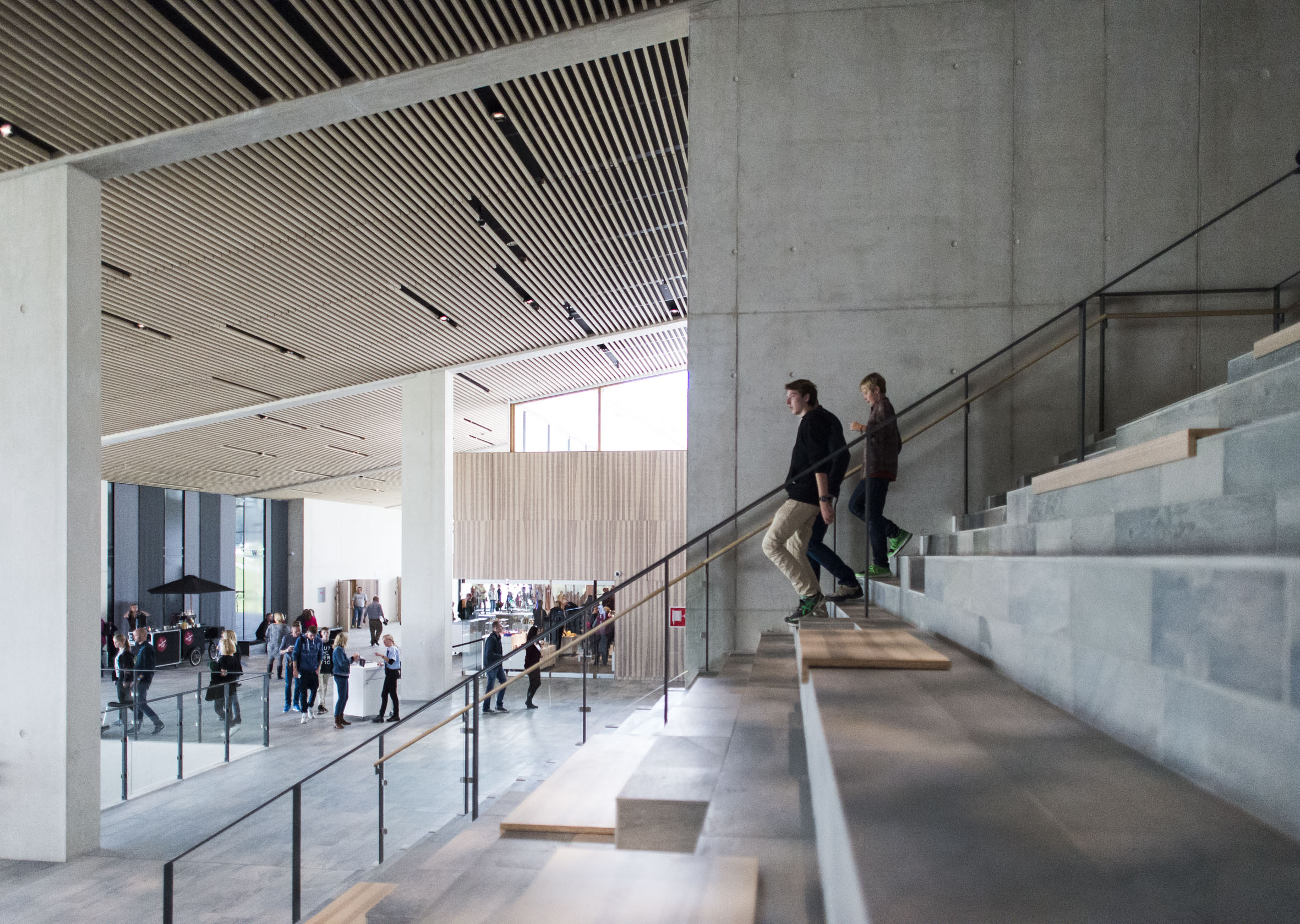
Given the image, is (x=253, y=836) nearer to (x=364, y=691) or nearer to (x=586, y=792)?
(x=586, y=792)

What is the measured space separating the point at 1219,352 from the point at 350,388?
1270 cm

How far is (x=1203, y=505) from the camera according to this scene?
167 cm

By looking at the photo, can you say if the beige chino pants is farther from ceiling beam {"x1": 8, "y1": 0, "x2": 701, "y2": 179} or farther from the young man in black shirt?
ceiling beam {"x1": 8, "y1": 0, "x2": 701, "y2": 179}

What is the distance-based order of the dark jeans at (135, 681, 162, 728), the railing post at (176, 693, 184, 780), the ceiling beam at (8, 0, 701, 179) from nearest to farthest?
the ceiling beam at (8, 0, 701, 179) → the dark jeans at (135, 681, 162, 728) → the railing post at (176, 693, 184, 780)

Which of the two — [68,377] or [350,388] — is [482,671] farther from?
[350,388]

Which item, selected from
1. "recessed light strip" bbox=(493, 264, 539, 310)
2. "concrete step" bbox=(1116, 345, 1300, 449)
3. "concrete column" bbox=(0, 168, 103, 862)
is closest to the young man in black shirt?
"concrete step" bbox=(1116, 345, 1300, 449)

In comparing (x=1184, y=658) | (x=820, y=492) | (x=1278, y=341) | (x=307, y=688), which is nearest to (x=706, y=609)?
(x=820, y=492)

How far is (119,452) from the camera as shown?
646 inches

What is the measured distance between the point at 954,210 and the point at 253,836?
578cm

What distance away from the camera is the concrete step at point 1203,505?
1452 mm

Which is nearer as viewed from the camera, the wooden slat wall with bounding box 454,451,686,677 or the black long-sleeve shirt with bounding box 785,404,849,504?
the black long-sleeve shirt with bounding box 785,404,849,504

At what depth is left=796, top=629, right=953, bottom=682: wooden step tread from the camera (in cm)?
254

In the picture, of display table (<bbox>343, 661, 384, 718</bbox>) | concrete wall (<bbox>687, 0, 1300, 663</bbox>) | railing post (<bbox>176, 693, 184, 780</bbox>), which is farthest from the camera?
display table (<bbox>343, 661, 384, 718</bbox>)

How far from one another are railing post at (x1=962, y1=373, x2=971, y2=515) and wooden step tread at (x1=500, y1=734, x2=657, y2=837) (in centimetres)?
261
